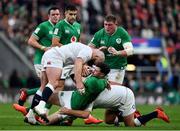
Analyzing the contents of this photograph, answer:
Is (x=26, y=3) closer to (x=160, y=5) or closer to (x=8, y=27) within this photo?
(x=8, y=27)

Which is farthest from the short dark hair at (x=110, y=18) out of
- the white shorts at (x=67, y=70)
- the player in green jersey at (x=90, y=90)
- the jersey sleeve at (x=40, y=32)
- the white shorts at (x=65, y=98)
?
the jersey sleeve at (x=40, y=32)

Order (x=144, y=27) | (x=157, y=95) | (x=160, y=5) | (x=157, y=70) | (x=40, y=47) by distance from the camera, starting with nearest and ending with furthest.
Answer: (x=40, y=47)
(x=157, y=95)
(x=157, y=70)
(x=144, y=27)
(x=160, y=5)

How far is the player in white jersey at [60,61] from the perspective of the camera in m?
19.0

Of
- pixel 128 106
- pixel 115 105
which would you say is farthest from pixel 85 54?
pixel 128 106

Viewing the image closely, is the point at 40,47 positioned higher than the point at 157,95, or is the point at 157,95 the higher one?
the point at 40,47

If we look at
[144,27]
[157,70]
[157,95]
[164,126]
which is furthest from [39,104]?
[144,27]

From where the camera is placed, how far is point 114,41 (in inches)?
831

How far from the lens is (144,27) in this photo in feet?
141

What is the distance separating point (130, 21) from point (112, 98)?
24.3 meters

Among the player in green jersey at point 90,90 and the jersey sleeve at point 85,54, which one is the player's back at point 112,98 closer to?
the player in green jersey at point 90,90

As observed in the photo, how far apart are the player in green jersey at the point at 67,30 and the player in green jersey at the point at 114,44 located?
1.55 ft

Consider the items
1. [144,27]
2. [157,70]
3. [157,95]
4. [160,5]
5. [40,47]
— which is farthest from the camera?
[160,5]

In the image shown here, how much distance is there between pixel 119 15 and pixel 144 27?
4.65 ft

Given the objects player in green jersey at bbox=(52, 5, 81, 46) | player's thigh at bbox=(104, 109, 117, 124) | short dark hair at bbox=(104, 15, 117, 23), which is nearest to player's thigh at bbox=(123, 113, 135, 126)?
player's thigh at bbox=(104, 109, 117, 124)
